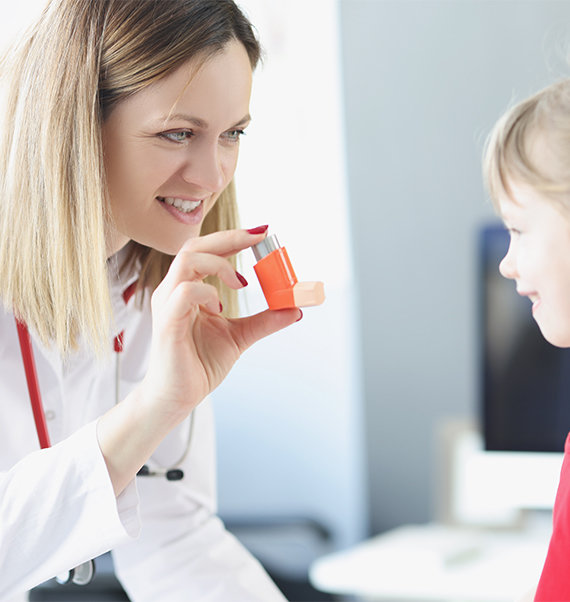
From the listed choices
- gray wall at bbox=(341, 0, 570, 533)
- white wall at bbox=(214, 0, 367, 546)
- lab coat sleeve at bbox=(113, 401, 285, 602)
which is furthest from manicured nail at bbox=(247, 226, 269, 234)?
gray wall at bbox=(341, 0, 570, 533)

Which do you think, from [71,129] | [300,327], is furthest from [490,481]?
[71,129]

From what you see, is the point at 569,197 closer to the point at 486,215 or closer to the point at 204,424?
the point at 204,424

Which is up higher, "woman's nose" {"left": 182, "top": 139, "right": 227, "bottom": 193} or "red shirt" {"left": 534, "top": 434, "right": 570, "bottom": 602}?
Answer: "woman's nose" {"left": 182, "top": 139, "right": 227, "bottom": 193}

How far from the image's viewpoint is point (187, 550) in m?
1.08

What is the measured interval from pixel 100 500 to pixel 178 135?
1.27 ft

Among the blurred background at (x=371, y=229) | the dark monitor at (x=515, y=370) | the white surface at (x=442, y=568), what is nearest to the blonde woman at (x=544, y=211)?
the white surface at (x=442, y=568)

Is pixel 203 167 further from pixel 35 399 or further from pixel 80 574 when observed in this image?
pixel 80 574

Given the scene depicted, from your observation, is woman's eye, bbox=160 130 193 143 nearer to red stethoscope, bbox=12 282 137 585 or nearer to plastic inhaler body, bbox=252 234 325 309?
plastic inhaler body, bbox=252 234 325 309

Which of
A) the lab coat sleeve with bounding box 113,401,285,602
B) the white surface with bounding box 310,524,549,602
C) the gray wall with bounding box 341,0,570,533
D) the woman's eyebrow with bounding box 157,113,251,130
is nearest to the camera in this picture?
the woman's eyebrow with bounding box 157,113,251,130

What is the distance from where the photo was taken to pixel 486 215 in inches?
91.5

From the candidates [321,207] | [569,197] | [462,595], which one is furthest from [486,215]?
[569,197]

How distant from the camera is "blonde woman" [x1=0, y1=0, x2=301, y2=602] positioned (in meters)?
0.85

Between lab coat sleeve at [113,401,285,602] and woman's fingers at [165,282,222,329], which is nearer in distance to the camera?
woman's fingers at [165,282,222,329]

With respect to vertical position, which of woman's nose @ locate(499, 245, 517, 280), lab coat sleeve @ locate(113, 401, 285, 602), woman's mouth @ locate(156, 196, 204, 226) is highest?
woman's mouth @ locate(156, 196, 204, 226)
